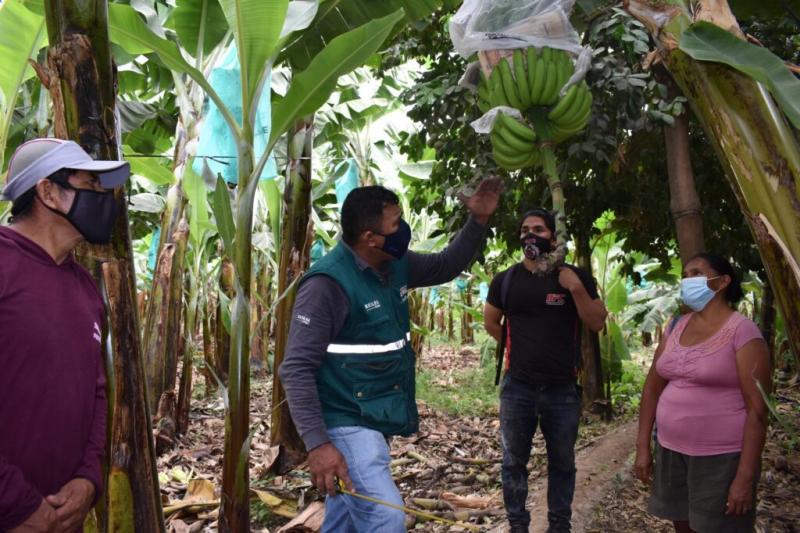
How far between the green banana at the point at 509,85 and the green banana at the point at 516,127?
74mm

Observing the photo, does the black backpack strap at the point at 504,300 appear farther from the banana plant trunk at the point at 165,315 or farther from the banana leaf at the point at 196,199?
the banana plant trunk at the point at 165,315

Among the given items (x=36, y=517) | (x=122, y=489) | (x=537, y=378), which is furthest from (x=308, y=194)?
(x=36, y=517)

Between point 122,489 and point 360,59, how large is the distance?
6.55ft

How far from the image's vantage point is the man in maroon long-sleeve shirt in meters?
1.58

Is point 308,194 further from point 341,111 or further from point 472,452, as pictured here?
point 341,111

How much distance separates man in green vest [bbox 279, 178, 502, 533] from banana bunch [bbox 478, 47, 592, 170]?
54 cm

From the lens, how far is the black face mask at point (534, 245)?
11.0ft

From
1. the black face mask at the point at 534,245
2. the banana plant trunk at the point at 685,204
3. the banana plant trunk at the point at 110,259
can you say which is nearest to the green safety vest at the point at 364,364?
the banana plant trunk at the point at 110,259

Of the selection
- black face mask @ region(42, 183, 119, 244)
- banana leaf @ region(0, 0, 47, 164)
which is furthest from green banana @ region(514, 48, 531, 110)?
banana leaf @ region(0, 0, 47, 164)

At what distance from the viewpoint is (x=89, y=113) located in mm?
2160

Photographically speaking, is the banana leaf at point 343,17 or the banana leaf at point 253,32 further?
the banana leaf at point 343,17

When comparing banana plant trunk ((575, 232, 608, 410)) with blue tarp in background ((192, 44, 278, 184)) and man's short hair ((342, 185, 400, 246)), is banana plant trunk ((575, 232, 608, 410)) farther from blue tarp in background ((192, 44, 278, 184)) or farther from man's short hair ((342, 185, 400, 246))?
man's short hair ((342, 185, 400, 246))

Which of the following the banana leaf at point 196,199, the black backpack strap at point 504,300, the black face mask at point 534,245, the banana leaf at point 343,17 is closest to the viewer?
the black face mask at point 534,245

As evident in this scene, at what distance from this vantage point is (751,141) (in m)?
2.01
